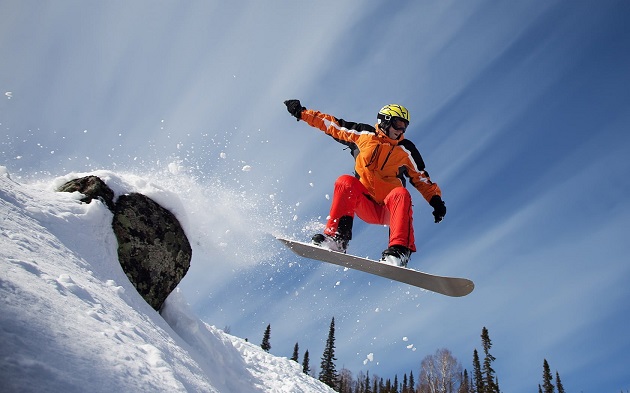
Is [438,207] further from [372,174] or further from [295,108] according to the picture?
[295,108]

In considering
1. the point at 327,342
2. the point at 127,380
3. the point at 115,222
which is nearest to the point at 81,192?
the point at 115,222

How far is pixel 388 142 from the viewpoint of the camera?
259 inches

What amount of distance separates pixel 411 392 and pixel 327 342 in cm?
3244

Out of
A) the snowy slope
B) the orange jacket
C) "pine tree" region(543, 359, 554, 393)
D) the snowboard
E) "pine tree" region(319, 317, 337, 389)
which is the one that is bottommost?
the snowy slope

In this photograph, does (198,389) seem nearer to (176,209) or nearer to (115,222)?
(115,222)

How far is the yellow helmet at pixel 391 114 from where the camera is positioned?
6561 mm

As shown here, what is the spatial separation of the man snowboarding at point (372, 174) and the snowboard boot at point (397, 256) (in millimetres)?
676

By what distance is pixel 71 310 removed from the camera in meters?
2.85

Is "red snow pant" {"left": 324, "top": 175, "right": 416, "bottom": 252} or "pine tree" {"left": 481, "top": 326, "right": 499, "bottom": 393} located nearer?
"red snow pant" {"left": 324, "top": 175, "right": 416, "bottom": 252}

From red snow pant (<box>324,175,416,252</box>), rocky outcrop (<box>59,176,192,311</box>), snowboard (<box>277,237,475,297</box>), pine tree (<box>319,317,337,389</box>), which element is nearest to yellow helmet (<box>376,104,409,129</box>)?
red snow pant (<box>324,175,416,252</box>)

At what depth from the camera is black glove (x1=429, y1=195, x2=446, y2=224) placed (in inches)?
262

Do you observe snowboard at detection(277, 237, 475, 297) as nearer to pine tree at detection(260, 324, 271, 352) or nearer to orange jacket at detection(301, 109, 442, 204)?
orange jacket at detection(301, 109, 442, 204)

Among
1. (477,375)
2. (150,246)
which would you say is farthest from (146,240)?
(477,375)

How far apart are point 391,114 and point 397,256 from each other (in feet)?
8.56
